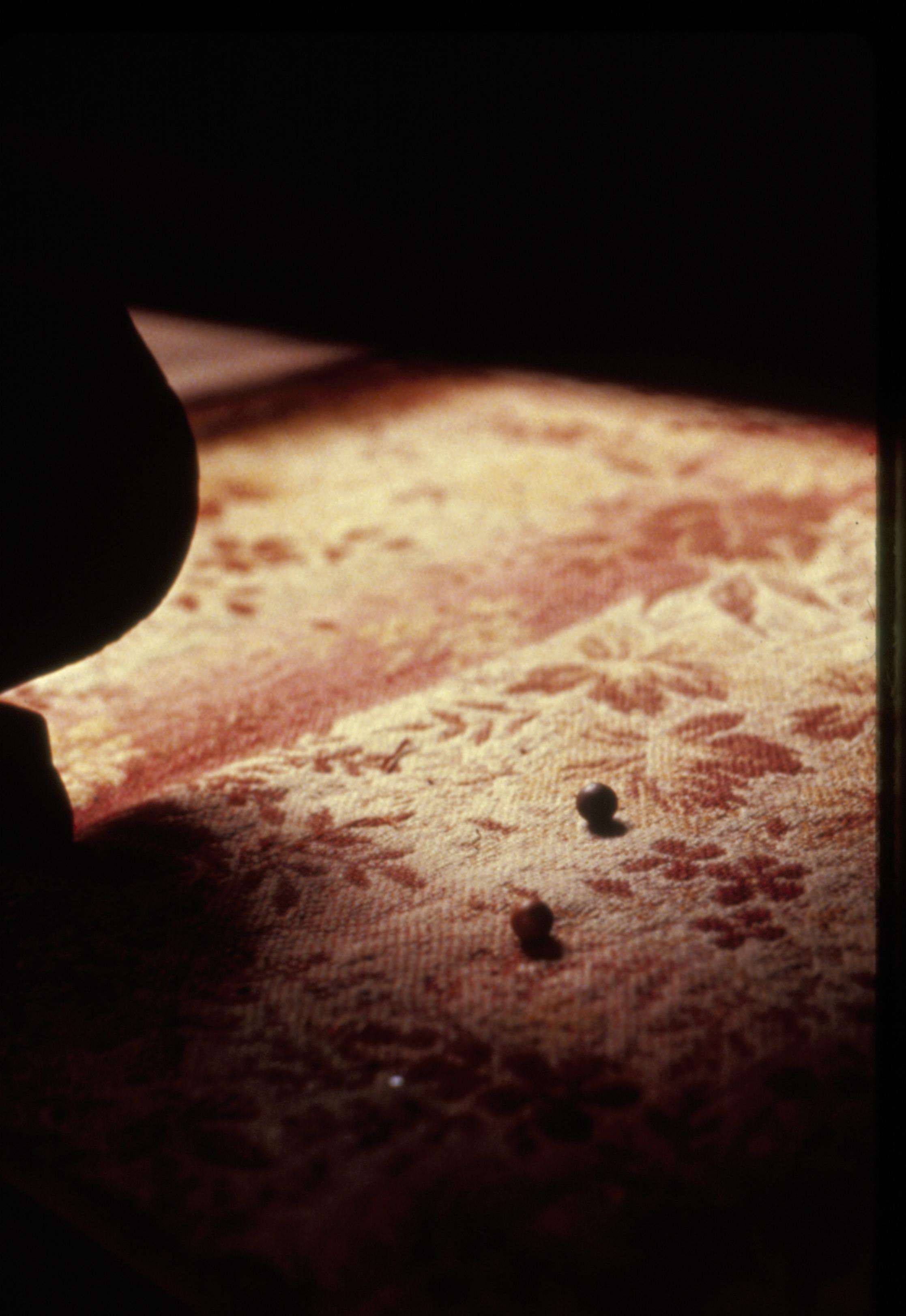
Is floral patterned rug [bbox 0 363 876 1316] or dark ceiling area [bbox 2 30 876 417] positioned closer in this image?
floral patterned rug [bbox 0 363 876 1316]

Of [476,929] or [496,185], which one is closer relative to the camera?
[476,929]

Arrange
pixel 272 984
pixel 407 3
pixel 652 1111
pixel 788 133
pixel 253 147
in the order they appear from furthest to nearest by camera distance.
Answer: pixel 253 147, pixel 788 133, pixel 407 3, pixel 272 984, pixel 652 1111

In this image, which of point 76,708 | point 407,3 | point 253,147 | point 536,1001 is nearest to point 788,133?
point 407,3

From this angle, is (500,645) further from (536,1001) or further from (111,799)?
(536,1001)

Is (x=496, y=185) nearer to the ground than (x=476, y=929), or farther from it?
farther from it
